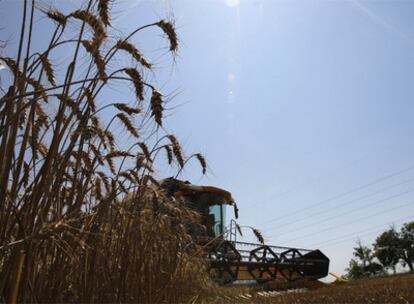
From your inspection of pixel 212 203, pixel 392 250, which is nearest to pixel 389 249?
pixel 392 250

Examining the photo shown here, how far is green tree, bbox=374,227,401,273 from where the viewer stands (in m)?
52.1

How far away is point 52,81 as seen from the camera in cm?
283

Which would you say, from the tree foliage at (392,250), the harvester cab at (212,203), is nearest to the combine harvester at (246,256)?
the harvester cab at (212,203)

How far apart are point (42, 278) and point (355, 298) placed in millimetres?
4002

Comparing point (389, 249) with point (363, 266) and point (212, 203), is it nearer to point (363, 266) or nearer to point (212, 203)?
point (363, 266)

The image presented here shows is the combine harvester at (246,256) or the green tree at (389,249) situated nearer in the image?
the combine harvester at (246,256)

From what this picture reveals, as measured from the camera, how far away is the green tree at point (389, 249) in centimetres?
5212

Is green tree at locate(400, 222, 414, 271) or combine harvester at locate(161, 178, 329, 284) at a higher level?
green tree at locate(400, 222, 414, 271)

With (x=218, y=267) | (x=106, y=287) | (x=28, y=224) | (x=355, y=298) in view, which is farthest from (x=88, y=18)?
(x=218, y=267)

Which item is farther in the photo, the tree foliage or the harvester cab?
the tree foliage

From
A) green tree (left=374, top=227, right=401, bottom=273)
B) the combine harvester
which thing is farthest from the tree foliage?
the combine harvester

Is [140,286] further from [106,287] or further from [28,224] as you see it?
[28,224]

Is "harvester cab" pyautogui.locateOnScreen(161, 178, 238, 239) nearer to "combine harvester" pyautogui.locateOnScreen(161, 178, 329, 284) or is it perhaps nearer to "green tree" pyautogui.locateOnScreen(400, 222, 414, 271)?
"combine harvester" pyautogui.locateOnScreen(161, 178, 329, 284)

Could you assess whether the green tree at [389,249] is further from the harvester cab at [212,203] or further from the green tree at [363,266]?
the harvester cab at [212,203]
